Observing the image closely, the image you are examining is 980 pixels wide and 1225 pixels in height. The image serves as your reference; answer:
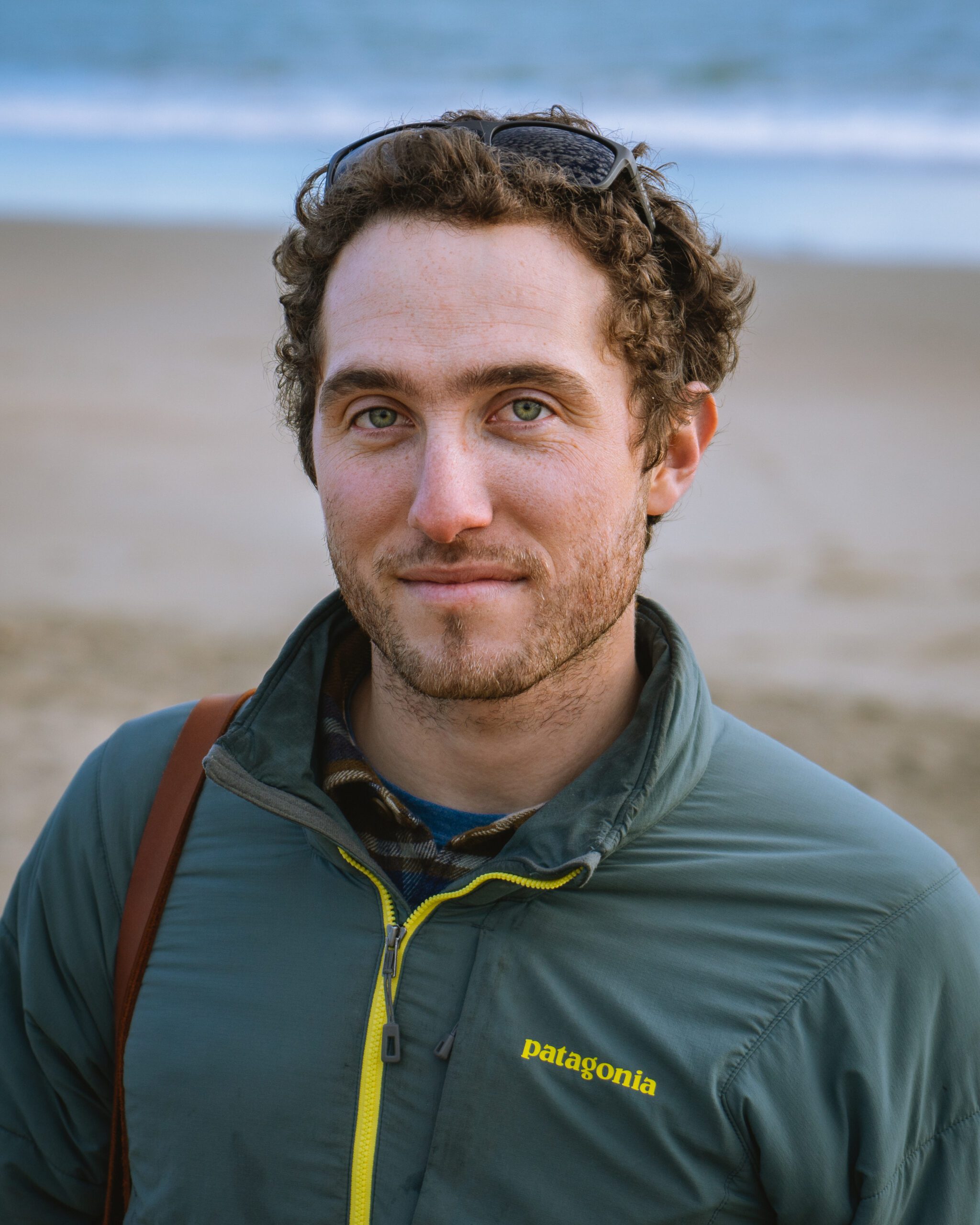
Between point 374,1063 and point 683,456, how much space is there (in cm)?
139

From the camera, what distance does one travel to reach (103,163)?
19594mm

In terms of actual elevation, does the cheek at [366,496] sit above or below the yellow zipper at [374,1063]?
above

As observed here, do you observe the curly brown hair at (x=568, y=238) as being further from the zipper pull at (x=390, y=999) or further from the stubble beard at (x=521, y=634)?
the zipper pull at (x=390, y=999)

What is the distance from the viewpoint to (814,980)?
1.87m

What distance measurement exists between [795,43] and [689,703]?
92.8 feet

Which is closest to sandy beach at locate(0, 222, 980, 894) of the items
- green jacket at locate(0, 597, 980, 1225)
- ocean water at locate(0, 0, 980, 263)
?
green jacket at locate(0, 597, 980, 1225)

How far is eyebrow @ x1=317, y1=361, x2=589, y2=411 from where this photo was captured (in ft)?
6.77

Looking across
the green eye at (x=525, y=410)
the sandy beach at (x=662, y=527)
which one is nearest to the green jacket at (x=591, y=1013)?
the green eye at (x=525, y=410)

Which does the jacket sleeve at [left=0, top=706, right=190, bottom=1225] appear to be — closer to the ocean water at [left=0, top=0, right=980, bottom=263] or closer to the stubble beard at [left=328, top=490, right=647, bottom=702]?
the stubble beard at [left=328, top=490, right=647, bottom=702]

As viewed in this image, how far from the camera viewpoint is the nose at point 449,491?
202cm

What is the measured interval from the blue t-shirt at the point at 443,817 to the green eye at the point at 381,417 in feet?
2.26

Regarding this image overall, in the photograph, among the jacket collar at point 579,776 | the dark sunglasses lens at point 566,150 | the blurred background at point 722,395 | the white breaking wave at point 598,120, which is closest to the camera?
the jacket collar at point 579,776

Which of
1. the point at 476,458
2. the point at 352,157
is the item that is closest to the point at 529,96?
the point at 352,157

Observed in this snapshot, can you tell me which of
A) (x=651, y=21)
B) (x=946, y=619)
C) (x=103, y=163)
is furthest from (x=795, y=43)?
(x=946, y=619)
